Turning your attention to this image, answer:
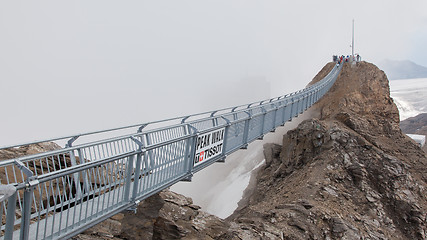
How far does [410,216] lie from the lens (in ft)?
54.5

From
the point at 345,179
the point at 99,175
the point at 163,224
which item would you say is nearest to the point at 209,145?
the point at 163,224

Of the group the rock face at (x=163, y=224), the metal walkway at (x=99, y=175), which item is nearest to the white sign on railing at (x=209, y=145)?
the metal walkway at (x=99, y=175)

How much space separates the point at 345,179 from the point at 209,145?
38.5 feet

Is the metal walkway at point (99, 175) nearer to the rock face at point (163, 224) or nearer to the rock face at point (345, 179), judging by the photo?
the rock face at point (163, 224)

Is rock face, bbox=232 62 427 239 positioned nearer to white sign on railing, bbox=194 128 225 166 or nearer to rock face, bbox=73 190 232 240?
rock face, bbox=73 190 232 240

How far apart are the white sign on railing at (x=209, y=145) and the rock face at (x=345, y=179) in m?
3.91

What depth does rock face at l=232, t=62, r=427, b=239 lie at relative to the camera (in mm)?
13539

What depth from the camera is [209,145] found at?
8.95 meters

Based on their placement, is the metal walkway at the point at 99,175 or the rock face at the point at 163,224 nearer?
the metal walkway at the point at 99,175

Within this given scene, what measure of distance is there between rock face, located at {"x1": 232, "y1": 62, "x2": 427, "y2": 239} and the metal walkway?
12.9 feet

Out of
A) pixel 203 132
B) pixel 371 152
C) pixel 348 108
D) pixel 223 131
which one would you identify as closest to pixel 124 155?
pixel 203 132

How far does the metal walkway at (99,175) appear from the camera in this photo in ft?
13.9

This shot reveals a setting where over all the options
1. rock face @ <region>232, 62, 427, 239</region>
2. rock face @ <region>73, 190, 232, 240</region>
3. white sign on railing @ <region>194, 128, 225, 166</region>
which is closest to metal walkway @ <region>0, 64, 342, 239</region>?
white sign on railing @ <region>194, 128, 225, 166</region>

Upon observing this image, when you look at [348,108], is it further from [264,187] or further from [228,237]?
[228,237]
